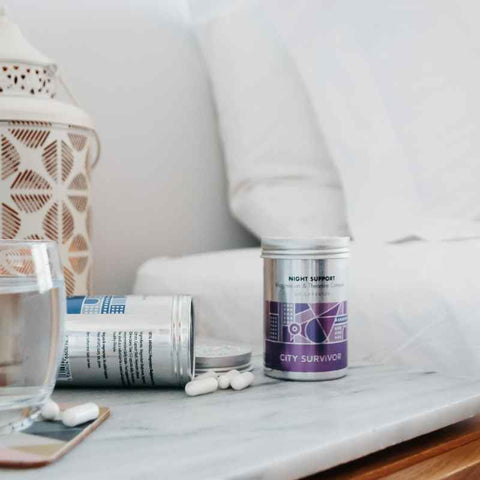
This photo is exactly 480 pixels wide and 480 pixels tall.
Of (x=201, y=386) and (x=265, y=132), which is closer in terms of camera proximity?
(x=201, y=386)

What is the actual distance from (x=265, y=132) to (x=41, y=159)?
527 mm

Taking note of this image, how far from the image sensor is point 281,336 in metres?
0.63

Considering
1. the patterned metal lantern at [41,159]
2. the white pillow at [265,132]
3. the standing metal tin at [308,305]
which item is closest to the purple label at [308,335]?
the standing metal tin at [308,305]

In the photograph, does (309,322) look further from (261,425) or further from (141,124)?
(141,124)

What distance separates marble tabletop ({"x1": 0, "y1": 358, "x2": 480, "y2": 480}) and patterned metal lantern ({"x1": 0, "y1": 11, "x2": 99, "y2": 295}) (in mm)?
248

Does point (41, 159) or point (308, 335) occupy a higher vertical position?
point (41, 159)

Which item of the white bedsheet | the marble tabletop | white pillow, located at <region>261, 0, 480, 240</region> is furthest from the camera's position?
white pillow, located at <region>261, 0, 480, 240</region>

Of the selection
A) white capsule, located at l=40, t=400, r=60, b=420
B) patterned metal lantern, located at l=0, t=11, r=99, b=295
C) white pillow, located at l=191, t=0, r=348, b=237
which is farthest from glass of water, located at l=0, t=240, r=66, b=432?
white pillow, located at l=191, t=0, r=348, b=237

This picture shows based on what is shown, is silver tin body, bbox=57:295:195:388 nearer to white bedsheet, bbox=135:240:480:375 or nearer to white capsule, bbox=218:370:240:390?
white capsule, bbox=218:370:240:390

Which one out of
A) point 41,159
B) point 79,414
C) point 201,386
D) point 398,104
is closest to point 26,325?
point 79,414

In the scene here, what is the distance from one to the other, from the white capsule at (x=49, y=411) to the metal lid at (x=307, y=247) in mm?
227

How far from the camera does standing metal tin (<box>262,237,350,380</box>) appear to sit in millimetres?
617

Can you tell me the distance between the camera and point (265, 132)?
1.24 meters

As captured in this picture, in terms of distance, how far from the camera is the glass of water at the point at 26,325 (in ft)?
1.51
